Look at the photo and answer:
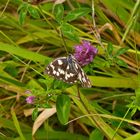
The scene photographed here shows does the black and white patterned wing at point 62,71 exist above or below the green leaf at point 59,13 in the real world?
below

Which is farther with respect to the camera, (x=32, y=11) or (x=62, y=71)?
(x=32, y=11)

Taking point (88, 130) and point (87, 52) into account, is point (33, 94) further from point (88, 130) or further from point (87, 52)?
point (88, 130)

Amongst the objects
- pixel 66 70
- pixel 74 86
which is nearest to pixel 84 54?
pixel 66 70

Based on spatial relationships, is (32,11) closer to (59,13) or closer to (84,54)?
(59,13)

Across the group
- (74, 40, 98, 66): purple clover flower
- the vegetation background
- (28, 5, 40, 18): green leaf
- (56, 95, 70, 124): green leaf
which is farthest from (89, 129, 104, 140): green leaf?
(28, 5, 40, 18): green leaf

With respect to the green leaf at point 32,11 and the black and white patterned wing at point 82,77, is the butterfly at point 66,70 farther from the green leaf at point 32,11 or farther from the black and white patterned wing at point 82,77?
the green leaf at point 32,11

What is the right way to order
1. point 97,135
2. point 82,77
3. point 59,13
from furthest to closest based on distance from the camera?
point 97,135
point 59,13
point 82,77

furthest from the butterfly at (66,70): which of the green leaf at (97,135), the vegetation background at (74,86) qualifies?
the green leaf at (97,135)
